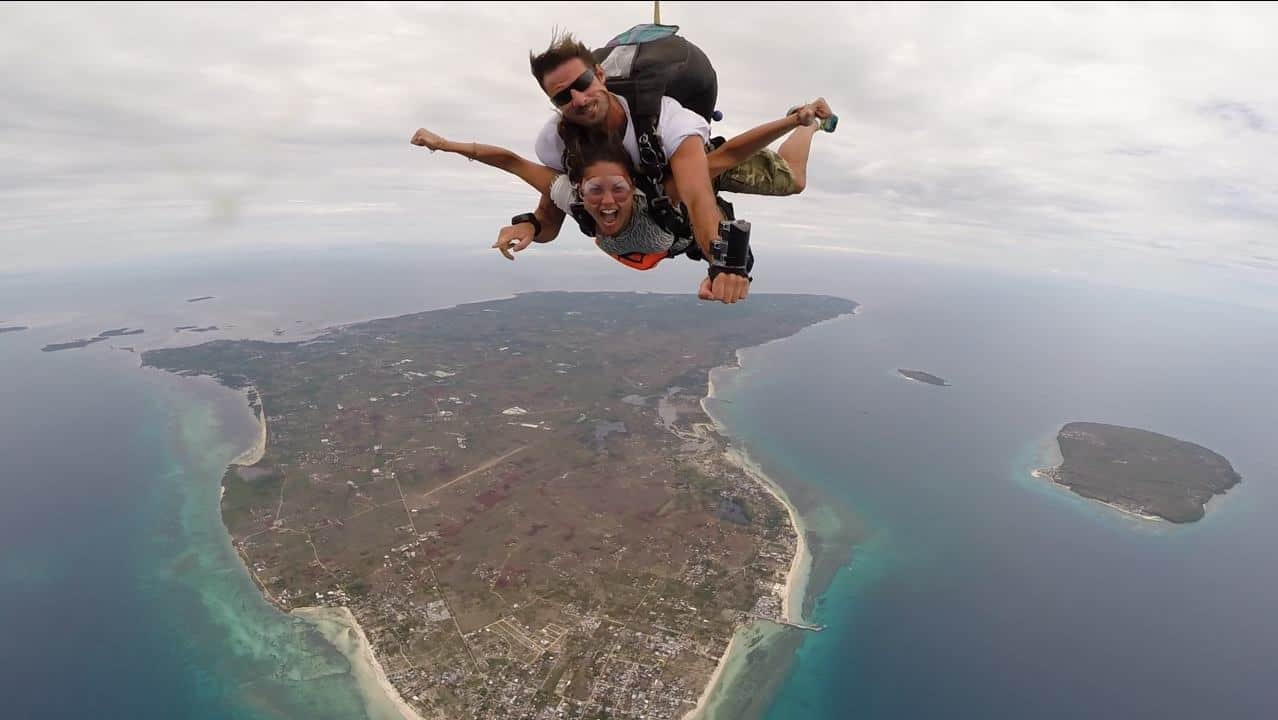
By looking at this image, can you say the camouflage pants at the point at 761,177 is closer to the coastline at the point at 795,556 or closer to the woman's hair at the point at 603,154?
the woman's hair at the point at 603,154

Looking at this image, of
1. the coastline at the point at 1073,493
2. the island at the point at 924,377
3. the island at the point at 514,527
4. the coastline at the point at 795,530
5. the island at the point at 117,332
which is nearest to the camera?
the island at the point at 514,527

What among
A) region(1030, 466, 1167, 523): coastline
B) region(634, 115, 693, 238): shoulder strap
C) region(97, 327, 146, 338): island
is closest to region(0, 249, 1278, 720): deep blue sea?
region(1030, 466, 1167, 523): coastline

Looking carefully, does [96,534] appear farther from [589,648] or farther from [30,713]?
[589,648]

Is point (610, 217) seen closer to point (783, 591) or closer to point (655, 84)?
point (655, 84)

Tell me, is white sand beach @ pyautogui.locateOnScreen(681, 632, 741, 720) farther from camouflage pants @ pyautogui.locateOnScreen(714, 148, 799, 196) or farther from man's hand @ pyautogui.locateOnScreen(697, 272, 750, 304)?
man's hand @ pyautogui.locateOnScreen(697, 272, 750, 304)

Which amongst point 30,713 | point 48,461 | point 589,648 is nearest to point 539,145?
point 589,648

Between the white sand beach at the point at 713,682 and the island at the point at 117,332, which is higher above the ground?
the island at the point at 117,332

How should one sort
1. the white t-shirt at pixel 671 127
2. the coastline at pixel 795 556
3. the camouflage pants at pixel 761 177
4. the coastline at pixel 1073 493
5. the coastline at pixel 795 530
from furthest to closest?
the coastline at pixel 1073 493 → the coastline at pixel 795 530 → the coastline at pixel 795 556 → the camouflage pants at pixel 761 177 → the white t-shirt at pixel 671 127

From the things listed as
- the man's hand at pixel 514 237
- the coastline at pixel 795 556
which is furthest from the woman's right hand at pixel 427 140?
the coastline at pixel 795 556

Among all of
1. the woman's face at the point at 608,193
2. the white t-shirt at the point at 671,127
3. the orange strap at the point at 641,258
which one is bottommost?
the orange strap at the point at 641,258
